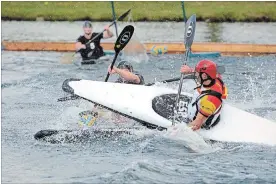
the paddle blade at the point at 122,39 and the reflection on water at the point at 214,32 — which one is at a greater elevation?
the reflection on water at the point at 214,32

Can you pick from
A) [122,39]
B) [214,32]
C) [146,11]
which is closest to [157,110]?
[122,39]

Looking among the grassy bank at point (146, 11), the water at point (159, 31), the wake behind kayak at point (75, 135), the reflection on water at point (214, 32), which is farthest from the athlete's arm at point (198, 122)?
the grassy bank at point (146, 11)

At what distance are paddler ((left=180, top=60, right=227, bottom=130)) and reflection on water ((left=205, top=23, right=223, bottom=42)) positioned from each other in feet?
26.8

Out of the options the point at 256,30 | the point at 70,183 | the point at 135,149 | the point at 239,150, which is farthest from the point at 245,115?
the point at 256,30

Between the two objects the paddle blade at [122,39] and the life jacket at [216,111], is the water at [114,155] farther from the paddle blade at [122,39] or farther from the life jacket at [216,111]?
the paddle blade at [122,39]

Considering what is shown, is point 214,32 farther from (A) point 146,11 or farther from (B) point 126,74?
(B) point 126,74

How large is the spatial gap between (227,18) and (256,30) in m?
1.80

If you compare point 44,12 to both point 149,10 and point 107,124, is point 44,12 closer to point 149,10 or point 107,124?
point 149,10

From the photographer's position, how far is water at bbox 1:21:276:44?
16422 millimetres

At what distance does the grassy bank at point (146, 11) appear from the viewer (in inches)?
754

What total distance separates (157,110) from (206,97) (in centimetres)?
76

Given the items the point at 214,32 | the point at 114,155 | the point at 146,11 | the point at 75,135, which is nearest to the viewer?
the point at 114,155

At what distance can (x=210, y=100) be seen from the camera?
25.9ft

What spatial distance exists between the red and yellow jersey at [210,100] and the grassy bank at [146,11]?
11.1 m
